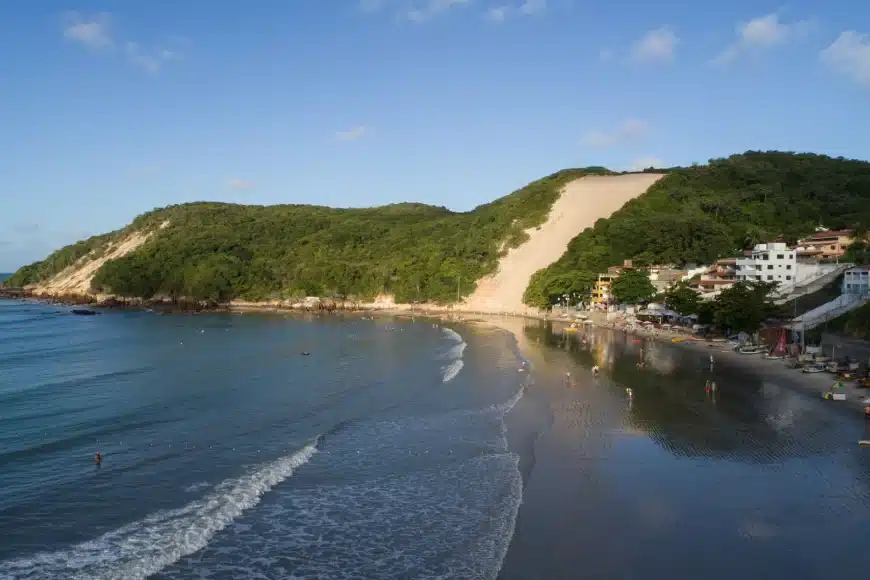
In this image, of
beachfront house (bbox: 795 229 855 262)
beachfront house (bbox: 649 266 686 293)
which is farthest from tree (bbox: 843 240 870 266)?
beachfront house (bbox: 649 266 686 293)

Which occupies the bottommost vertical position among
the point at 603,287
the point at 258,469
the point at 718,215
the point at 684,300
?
the point at 258,469

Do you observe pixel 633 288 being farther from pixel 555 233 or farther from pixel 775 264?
pixel 555 233

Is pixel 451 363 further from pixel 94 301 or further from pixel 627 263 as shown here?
pixel 94 301

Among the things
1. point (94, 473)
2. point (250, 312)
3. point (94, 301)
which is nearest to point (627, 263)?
point (250, 312)

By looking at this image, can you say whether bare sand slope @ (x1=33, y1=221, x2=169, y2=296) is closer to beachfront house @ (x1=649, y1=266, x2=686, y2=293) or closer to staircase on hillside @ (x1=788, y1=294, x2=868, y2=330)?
beachfront house @ (x1=649, y1=266, x2=686, y2=293)

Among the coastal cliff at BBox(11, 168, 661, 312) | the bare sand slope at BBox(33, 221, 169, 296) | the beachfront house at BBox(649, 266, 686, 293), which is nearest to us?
the beachfront house at BBox(649, 266, 686, 293)

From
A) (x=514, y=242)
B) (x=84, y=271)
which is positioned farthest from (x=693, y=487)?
(x=84, y=271)

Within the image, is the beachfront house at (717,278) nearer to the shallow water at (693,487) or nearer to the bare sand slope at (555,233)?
the bare sand slope at (555,233)
